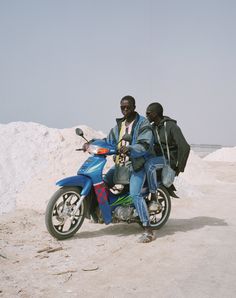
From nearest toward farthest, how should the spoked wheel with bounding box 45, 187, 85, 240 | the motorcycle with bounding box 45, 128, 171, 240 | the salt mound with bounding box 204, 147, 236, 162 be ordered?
the spoked wheel with bounding box 45, 187, 85, 240
the motorcycle with bounding box 45, 128, 171, 240
the salt mound with bounding box 204, 147, 236, 162

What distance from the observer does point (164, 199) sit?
20.6 feet

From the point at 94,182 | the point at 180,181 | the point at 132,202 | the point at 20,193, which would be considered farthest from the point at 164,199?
the point at 180,181

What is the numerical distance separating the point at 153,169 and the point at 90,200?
1.01m

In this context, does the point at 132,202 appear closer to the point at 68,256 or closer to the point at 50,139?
the point at 68,256

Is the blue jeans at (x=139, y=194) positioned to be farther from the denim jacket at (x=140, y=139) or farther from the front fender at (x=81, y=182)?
the front fender at (x=81, y=182)

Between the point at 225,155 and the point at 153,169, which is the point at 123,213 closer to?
the point at 153,169

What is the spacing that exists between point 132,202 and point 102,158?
2.63ft

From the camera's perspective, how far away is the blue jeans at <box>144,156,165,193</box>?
5.69 m

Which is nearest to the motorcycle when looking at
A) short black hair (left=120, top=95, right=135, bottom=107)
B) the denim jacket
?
the denim jacket

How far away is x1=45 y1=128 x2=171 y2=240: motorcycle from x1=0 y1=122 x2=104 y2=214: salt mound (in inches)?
131

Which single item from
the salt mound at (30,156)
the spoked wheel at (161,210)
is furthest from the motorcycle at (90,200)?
the salt mound at (30,156)

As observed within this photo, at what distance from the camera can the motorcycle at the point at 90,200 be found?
5.35m

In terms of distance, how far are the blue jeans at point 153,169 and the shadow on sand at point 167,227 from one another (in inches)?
28.9

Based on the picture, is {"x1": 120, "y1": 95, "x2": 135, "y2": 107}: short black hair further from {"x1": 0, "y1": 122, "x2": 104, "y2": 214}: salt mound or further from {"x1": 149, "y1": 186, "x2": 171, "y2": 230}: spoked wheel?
{"x1": 0, "y1": 122, "x2": 104, "y2": 214}: salt mound
